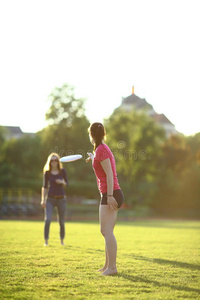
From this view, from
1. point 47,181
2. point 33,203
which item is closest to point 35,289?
point 47,181

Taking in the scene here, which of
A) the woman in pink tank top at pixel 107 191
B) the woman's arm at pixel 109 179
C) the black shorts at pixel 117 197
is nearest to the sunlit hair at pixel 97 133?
the woman in pink tank top at pixel 107 191

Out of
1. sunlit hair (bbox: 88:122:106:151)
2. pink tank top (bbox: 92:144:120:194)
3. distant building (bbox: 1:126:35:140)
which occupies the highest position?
distant building (bbox: 1:126:35:140)

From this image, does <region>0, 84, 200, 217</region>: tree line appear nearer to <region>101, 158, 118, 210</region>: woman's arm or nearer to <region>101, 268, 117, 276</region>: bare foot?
<region>101, 268, 117, 276</region>: bare foot

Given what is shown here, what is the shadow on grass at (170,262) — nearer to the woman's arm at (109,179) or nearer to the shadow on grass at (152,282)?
the shadow on grass at (152,282)

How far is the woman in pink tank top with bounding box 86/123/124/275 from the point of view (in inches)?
234

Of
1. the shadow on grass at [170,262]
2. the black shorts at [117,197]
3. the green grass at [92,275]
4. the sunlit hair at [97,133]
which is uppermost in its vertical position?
the sunlit hair at [97,133]

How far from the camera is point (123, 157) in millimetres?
47719

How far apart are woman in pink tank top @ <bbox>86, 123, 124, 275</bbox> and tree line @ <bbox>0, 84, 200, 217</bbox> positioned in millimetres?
33873

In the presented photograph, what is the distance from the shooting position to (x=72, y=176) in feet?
183

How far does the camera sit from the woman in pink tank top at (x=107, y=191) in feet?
19.5

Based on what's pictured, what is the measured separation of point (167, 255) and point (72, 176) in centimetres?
4721

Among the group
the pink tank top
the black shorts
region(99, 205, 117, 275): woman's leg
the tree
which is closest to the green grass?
region(99, 205, 117, 275): woman's leg

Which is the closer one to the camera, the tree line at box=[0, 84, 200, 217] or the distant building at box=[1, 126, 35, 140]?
the tree line at box=[0, 84, 200, 217]

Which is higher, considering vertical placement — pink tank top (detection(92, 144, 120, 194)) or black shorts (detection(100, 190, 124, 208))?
pink tank top (detection(92, 144, 120, 194))
